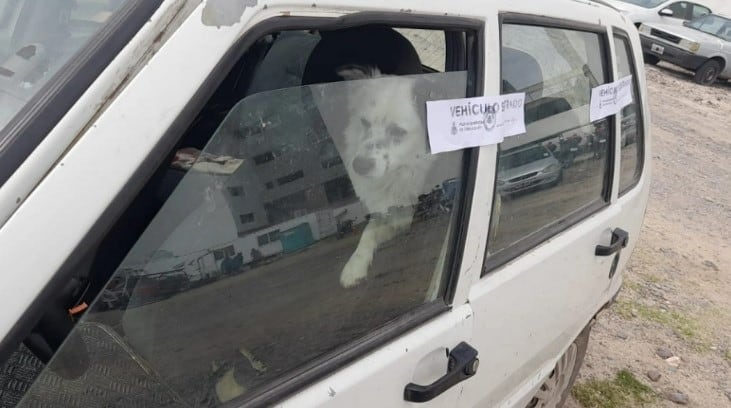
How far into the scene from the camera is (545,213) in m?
1.88

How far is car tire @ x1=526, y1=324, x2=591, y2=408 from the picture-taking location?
2.47 metres

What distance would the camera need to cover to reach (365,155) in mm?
1288

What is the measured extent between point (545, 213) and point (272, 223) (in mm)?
1069

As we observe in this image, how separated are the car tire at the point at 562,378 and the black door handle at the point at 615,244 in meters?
0.48

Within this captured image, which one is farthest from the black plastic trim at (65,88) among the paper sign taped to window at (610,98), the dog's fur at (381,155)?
the paper sign taped to window at (610,98)

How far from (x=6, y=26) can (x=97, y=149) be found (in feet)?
1.38

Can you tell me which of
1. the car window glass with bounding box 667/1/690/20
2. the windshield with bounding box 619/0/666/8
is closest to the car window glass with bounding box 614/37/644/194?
the windshield with bounding box 619/0/666/8

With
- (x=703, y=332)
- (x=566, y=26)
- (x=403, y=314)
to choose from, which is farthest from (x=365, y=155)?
(x=703, y=332)

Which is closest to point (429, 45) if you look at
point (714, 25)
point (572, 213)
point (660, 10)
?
point (572, 213)

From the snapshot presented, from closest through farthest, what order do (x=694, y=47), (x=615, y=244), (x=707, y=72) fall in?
(x=615, y=244) < (x=694, y=47) < (x=707, y=72)

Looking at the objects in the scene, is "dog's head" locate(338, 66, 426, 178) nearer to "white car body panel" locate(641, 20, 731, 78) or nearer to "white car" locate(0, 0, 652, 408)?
"white car" locate(0, 0, 652, 408)

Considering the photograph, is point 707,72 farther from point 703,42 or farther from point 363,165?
point 363,165

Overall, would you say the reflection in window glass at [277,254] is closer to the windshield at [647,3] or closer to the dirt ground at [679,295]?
the dirt ground at [679,295]

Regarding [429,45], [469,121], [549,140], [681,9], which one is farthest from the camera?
[681,9]
